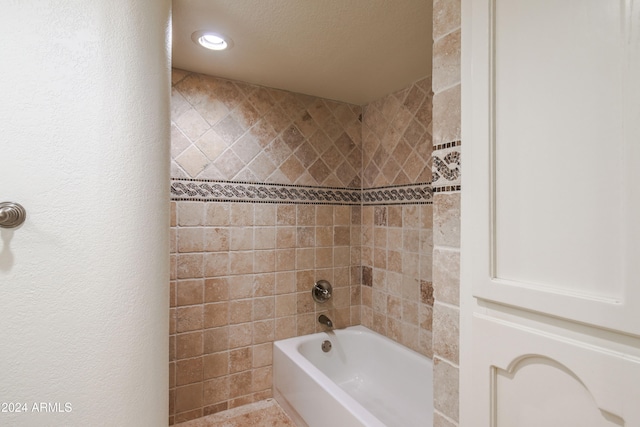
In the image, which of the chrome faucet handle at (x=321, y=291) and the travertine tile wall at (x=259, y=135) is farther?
the chrome faucet handle at (x=321, y=291)

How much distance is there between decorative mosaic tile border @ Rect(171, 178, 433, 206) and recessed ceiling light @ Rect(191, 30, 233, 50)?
78 centimetres

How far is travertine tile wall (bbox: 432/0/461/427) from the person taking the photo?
85cm

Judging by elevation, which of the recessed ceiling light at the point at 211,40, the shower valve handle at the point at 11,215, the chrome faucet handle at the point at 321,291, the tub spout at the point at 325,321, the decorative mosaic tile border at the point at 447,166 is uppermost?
the recessed ceiling light at the point at 211,40

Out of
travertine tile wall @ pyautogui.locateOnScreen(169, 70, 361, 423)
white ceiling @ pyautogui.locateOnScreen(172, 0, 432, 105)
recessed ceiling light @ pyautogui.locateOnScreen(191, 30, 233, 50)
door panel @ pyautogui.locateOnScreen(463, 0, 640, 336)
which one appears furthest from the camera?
travertine tile wall @ pyautogui.locateOnScreen(169, 70, 361, 423)

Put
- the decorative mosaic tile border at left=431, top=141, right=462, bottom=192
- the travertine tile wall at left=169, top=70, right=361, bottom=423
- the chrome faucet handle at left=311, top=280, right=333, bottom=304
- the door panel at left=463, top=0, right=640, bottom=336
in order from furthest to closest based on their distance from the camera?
the chrome faucet handle at left=311, top=280, right=333, bottom=304 → the travertine tile wall at left=169, top=70, right=361, bottom=423 → the decorative mosaic tile border at left=431, top=141, right=462, bottom=192 → the door panel at left=463, top=0, right=640, bottom=336

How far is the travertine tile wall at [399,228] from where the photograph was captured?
2.02 metres

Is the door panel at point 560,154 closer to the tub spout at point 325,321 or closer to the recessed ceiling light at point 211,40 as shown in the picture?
the recessed ceiling light at point 211,40

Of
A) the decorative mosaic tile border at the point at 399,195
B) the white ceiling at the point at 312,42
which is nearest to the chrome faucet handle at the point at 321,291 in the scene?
the decorative mosaic tile border at the point at 399,195

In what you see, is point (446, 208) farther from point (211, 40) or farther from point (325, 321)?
point (325, 321)

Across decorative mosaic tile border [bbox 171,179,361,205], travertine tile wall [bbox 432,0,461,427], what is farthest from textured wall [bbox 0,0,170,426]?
travertine tile wall [bbox 432,0,461,427]

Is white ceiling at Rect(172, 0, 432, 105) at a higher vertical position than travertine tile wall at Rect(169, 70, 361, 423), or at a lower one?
higher

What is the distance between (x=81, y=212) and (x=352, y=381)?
2113 mm

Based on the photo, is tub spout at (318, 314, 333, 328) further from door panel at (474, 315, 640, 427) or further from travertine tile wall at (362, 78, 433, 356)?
door panel at (474, 315, 640, 427)

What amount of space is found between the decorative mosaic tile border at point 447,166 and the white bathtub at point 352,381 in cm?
112
